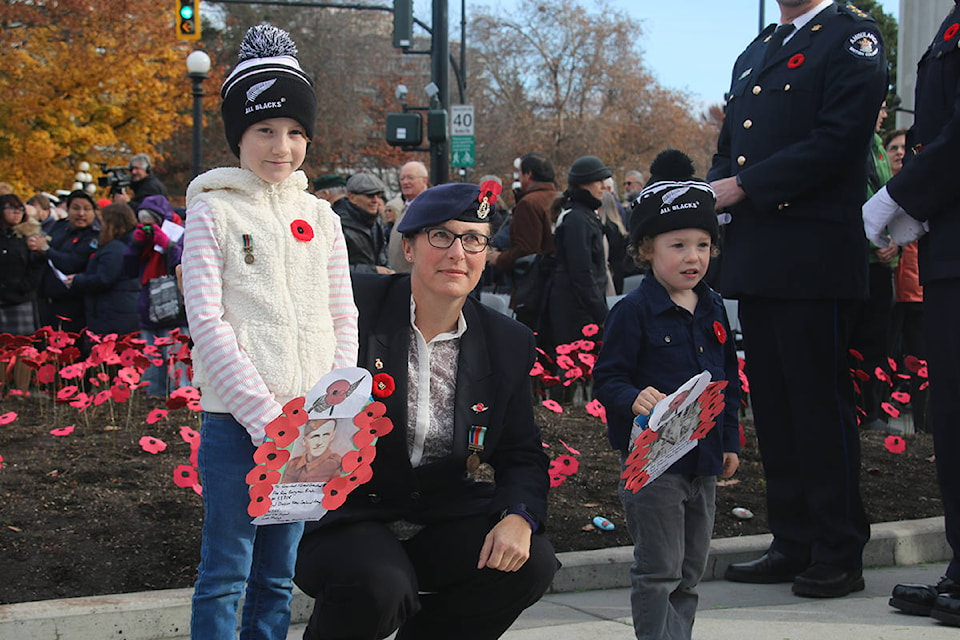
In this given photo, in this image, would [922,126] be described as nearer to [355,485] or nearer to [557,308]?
[355,485]

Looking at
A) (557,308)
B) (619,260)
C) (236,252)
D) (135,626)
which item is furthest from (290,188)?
(619,260)

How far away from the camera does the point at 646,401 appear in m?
3.74

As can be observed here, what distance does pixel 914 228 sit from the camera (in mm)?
4621

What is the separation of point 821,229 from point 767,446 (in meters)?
0.96

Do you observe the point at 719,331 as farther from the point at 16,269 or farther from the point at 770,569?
the point at 16,269

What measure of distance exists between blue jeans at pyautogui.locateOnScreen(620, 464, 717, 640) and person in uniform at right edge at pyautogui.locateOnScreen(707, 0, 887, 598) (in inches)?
42.8

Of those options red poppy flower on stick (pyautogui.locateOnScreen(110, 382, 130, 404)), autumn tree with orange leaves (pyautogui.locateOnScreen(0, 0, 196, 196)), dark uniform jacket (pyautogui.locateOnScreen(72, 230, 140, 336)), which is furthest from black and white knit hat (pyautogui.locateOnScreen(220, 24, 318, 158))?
autumn tree with orange leaves (pyautogui.locateOnScreen(0, 0, 196, 196))

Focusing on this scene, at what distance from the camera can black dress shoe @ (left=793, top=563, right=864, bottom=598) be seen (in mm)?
4820

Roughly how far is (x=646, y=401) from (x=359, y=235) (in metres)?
5.12

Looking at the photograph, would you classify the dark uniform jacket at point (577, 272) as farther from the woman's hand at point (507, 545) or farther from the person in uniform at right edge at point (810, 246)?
the woman's hand at point (507, 545)

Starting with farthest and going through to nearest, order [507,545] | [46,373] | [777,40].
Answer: [46,373] → [777,40] → [507,545]

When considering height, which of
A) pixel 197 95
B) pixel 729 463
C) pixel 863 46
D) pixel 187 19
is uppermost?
pixel 187 19

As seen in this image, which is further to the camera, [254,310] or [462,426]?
[254,310]

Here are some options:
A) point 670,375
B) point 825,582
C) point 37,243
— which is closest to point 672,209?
point 670,375
